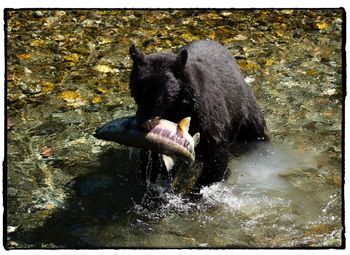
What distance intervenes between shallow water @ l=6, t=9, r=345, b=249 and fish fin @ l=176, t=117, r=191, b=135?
100 cm

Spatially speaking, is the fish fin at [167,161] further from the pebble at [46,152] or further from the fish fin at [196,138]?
the pebble at [46,152]

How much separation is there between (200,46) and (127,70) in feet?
8.21

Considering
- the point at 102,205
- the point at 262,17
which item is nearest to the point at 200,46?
the point at 102,205

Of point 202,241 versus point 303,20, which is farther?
point 303,20

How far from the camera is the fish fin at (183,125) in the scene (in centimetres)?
598

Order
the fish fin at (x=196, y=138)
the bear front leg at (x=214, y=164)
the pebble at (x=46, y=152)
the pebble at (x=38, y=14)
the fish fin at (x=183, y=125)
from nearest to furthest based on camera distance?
the fish fin at (x=183, y=125)
the fish fin at (x=196, y=138)
the bear front leg at (x=214, y=164)
the pebble at (x=46, y=152)
the pebble at (x=38, y=14)

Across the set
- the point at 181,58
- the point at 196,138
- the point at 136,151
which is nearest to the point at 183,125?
the point at 196,138

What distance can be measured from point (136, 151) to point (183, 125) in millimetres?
1706

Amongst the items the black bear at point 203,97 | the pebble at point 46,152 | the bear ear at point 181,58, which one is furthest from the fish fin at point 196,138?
the pebble at point 46,152

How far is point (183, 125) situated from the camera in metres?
6.03

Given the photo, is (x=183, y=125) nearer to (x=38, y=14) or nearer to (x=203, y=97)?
(x=203, y=97)

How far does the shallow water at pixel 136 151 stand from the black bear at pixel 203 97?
1.20ft

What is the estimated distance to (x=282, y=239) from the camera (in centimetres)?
619

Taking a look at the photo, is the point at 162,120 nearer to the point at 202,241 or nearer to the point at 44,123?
the point at 202,241
